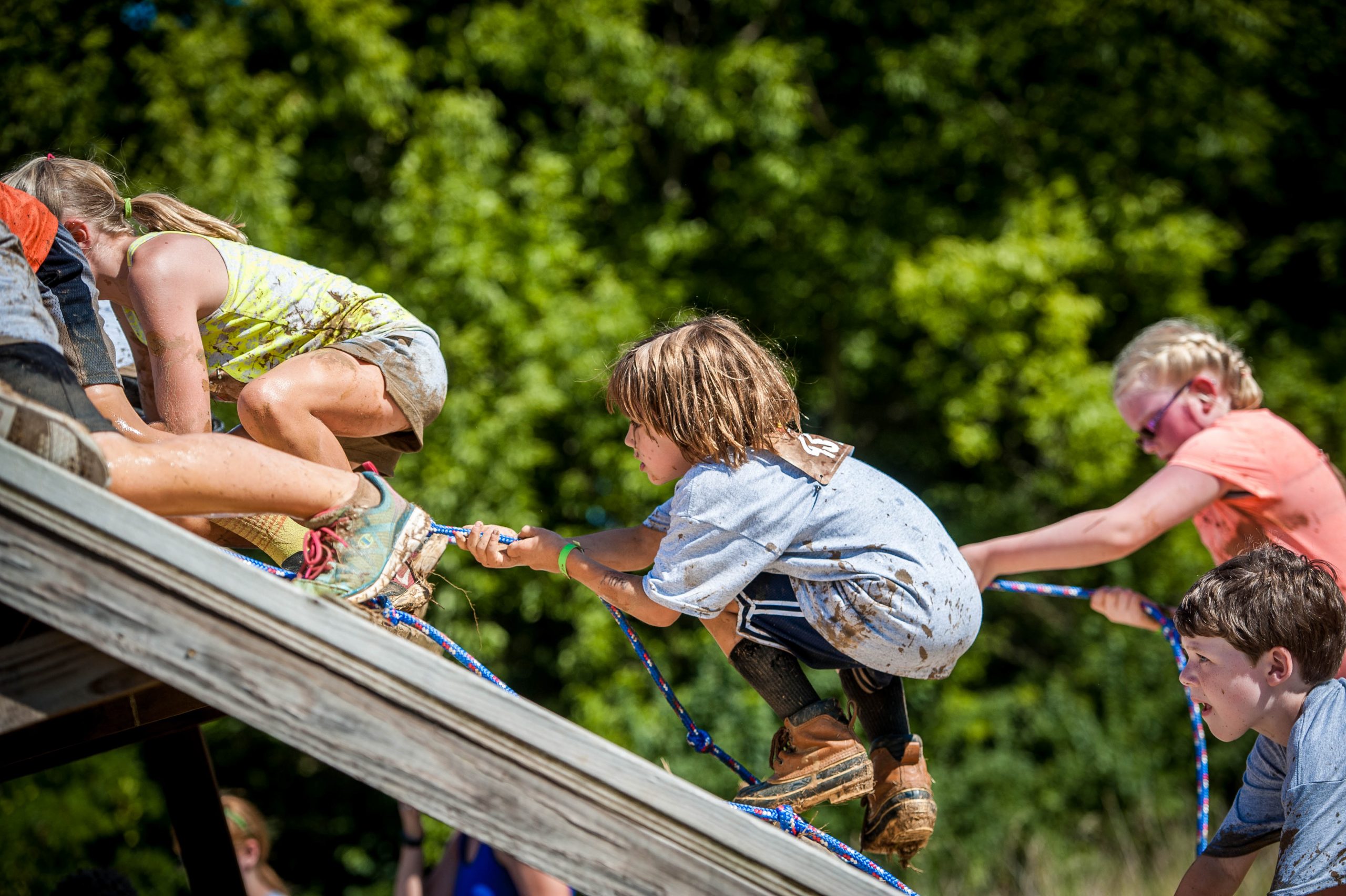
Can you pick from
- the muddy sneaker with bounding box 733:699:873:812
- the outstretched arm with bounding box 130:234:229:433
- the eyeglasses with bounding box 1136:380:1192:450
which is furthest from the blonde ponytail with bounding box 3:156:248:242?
the eyeglasses with bounding box 1136:380:1192:450

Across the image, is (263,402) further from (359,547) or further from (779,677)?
(779,677)

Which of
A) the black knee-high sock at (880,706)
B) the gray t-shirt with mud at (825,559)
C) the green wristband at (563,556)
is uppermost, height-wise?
the gray t-shirt with mud at (825,559)

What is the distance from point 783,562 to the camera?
2242 mm

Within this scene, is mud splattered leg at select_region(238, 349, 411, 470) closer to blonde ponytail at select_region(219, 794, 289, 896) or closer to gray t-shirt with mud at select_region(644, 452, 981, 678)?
gray t-shirt with mud at select_region(644, 452, 981, 678)

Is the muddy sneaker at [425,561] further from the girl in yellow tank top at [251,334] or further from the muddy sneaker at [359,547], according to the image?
the girl in yellow tank top at [251,334]

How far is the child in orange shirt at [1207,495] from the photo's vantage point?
2719 mm

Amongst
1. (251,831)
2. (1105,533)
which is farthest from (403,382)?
(251,831)

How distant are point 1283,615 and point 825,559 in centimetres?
85

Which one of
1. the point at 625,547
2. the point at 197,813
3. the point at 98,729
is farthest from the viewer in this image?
the point at 197,813

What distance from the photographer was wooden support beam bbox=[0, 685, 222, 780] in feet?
6.51

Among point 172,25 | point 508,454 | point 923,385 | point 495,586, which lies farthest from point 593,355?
point 172,25

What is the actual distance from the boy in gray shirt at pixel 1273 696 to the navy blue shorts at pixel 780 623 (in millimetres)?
692

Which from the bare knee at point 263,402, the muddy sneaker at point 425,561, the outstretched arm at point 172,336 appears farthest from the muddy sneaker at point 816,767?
the outstretched arm at point 172,336

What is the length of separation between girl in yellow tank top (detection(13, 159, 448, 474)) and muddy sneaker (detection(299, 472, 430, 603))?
62 cm
